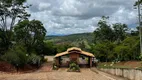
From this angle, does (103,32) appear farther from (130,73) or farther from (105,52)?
(130,73)

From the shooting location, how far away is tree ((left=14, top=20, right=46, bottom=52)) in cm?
6612

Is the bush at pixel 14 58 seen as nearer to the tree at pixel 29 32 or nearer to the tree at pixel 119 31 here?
the tree at pixel 29 32

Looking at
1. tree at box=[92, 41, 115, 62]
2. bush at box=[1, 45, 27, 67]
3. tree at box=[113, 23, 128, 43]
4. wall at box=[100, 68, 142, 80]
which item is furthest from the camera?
tree at box=[113, 23, 128, 43]

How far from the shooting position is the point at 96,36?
8650 cm

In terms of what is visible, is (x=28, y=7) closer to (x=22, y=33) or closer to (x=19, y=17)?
(x=19, y=17)

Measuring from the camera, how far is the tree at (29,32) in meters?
66.1

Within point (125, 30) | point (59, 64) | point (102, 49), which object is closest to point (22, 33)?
point (59, 64)

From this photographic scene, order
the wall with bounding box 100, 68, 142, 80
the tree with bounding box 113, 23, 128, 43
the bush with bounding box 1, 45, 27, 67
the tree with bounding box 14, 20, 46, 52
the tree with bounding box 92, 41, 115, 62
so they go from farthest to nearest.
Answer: the tree with bounding box 113, 23, 128, 43, the tree with bounding box 14, 20, 46, 52, the tree with bounding box 92, 41, 115, 62, the bush with bounding box 1, 45, 27, 67, the wall with bounding box 100, 68, 142, 80

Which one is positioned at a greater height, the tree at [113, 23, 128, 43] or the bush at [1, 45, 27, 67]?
the tree at [113, 23, 128, 43]

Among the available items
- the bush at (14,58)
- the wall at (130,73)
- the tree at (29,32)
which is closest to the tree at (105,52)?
the tree at (29,32)

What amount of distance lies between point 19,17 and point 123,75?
2767 cm

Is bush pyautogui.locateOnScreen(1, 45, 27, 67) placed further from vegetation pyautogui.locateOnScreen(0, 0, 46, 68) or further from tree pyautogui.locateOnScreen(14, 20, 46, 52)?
tree pyautogui.locateOnScreen(14, 20, 46, 52)

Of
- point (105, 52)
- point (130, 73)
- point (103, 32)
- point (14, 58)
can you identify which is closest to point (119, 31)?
point (103, 32)

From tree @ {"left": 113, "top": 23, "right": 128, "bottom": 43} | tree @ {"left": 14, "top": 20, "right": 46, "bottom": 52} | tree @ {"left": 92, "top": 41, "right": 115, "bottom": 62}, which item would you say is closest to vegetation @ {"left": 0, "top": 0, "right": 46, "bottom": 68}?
tree @ {"left": 14, "top": 20, "right": 46, "bottom": 52}
